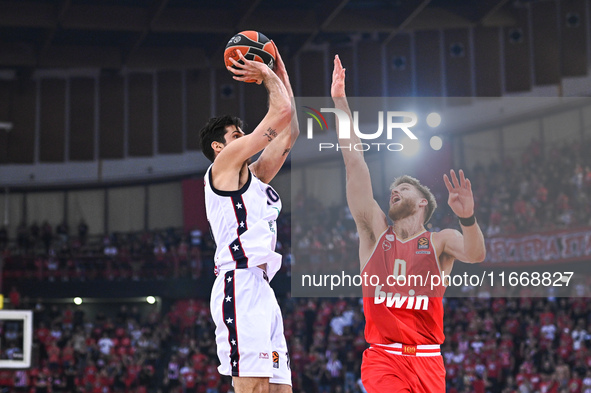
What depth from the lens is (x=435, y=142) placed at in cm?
805

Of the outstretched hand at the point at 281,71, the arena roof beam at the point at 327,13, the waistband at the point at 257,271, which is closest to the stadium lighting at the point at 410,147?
the outstretched hand at the point at 281,71

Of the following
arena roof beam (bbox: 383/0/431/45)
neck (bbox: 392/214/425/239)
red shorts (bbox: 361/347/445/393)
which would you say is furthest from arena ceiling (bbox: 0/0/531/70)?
red shorts (bbox: 361/347/445/393)

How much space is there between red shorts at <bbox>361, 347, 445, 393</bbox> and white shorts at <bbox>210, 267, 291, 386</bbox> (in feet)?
3.17

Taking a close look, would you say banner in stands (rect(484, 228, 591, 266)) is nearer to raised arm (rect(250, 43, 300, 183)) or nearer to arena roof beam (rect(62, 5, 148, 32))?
raised arm (rect(250, 43, 300, 183))

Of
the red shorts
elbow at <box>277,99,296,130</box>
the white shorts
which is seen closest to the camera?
the white shorts

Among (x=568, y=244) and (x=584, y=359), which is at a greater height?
(x=568, y=244)

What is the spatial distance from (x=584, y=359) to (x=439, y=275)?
1179 cm

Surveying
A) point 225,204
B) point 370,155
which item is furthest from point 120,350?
point 225,204

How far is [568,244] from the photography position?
14.8m

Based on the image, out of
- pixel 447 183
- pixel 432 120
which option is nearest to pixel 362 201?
pixel 447 183

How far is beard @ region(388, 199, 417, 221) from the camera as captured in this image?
614 cm

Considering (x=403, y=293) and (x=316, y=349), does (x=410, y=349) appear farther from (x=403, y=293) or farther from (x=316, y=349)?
(x=316, y=349)

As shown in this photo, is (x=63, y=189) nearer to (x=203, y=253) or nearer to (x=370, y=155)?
(x=203, y=253)

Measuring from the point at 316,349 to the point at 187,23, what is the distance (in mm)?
10381
